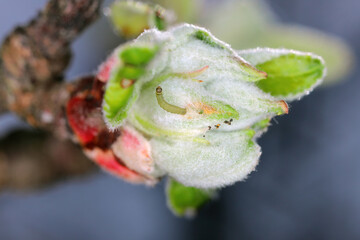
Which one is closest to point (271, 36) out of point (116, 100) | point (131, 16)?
point (131, 16)

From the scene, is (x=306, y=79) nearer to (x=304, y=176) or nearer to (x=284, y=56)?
(x=284, y=56)

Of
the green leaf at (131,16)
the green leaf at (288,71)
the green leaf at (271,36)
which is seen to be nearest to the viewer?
the green leaf at (288,71)

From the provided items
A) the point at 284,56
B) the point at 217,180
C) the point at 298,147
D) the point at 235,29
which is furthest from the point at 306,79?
the point at 298,147

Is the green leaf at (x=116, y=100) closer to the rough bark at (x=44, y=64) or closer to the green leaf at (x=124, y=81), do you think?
the green leaf at (x=124, y=81)

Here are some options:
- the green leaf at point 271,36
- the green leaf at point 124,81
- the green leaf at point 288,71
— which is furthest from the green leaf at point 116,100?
the green leaf at point 271,36

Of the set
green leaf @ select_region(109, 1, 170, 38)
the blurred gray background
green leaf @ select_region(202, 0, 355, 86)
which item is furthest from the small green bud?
the blurred gray background

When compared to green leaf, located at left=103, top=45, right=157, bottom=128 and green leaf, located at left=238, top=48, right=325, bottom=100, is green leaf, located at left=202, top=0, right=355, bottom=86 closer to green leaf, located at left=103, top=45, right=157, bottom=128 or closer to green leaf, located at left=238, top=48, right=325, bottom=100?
green leaf, located at left=238, top=48, right=325, bottom=100
